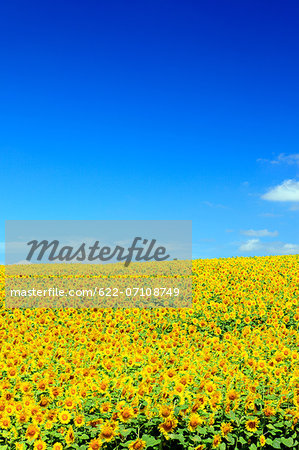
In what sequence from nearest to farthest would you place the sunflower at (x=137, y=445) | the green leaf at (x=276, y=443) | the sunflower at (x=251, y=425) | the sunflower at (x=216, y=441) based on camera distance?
the sunflower at (x=137, y=445) → the sunflower at (x=216, y=441) → the green leaf at (x=276, y=443) → the sunflower at (x=251, y=425)

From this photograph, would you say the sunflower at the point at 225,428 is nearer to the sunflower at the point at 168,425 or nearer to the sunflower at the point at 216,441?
the sunflower at the point at 216,441

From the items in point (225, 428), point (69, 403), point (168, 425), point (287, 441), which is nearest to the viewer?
point (168, 425)

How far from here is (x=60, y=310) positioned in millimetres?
14828

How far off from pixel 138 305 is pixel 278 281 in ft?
22.4

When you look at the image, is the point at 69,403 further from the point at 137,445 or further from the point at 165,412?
the point at 165,412

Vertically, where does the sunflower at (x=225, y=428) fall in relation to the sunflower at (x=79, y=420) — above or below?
below

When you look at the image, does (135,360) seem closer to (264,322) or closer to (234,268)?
(264,322)

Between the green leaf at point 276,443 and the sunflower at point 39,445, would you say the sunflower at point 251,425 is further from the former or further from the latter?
the sunflower at point 39,445

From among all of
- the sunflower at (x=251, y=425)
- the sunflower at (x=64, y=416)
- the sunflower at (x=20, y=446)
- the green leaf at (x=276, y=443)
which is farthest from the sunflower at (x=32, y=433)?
the green leaf at (x=276, y=443)

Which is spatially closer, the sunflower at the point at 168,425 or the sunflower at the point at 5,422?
the sunflower at the point at 168,425

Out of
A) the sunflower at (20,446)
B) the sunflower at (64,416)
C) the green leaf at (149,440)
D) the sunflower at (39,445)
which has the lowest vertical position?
the sunflower at (20,446)

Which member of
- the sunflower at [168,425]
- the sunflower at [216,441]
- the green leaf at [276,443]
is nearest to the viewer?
the sunflower at [168,425]

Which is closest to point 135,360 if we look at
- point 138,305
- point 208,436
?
point 208,436

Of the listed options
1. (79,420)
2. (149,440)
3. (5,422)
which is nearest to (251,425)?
(149,440)
